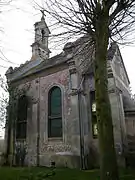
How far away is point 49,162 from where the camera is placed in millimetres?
13344

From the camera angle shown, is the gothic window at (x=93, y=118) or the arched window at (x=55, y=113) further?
the arched window at (x=55, y=113)

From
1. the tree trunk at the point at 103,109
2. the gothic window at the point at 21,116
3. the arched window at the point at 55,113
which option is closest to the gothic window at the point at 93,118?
the arched window at the point at 55,113

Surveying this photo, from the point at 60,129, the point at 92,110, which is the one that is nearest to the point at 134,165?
the point at 92,110

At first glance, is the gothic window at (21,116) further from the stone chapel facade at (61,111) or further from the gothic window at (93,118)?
the gothic window at (93,118)

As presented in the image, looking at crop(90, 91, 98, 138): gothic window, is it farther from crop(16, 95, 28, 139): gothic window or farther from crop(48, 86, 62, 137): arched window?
crop(16, 95, 28, 139): gothic window

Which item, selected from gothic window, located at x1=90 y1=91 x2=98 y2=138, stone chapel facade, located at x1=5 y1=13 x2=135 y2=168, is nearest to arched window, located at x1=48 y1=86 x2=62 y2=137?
stone chapel facade, located at x1=5 y1=13 x2=135 y2=168

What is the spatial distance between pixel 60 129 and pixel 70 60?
5094 mm

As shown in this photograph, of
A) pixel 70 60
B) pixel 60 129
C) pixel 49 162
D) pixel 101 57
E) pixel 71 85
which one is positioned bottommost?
pixel 49 162

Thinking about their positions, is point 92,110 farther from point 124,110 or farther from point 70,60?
point 70,60

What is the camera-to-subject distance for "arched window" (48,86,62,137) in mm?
14077

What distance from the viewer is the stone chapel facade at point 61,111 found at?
12.2 m

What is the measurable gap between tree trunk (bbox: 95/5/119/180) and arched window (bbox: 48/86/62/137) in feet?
29.0

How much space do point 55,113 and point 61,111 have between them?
607 mm

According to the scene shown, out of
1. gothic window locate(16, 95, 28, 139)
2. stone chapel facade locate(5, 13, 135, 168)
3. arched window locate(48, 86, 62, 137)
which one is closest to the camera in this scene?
stone chapel facade locate(5, 13, 135, 168)
